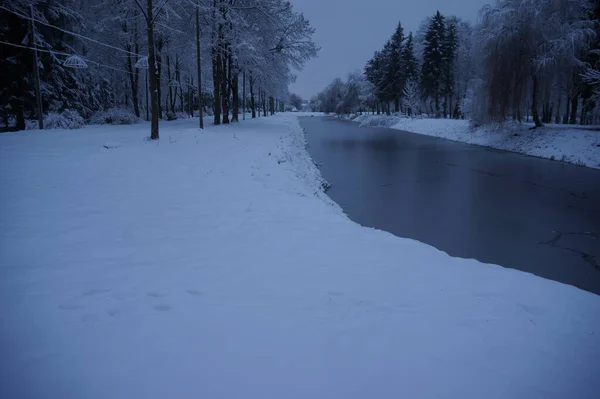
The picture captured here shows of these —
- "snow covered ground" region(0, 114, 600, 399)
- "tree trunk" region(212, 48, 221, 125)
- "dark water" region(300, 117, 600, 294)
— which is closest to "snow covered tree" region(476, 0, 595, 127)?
"dark water" region(300, 117, 600, 294)

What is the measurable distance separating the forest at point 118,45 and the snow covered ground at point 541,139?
15.8 m

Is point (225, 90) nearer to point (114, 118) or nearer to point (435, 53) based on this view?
point (114, 118)

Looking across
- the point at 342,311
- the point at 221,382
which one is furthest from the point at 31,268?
the point at 342,311

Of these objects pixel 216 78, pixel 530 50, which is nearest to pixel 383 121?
pixel 530 50

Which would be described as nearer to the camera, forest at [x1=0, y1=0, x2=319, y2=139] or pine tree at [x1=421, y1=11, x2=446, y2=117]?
forest at [x1=0, y1=0, x2=319, y2=139]

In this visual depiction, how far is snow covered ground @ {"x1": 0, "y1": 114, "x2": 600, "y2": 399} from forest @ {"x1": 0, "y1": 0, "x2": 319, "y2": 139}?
11390mm

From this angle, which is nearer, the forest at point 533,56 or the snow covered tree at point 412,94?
the forest at point 533,56

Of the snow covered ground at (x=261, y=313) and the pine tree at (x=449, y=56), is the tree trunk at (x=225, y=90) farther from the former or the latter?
the pine tree at (x=449, y=56)

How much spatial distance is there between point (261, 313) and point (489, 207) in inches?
373

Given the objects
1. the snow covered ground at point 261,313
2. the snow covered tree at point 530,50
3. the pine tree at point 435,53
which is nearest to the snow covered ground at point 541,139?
the snow covered tree at point 530,50

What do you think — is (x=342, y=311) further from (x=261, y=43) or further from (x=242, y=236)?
(x=261, y=43)

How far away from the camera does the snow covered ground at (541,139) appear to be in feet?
62.6

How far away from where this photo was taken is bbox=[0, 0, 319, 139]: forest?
1942 cm

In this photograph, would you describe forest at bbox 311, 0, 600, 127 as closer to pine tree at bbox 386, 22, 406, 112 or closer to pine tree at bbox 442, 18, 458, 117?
pine tree at bbox 442, 18, 458, 117
